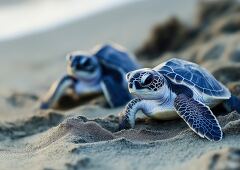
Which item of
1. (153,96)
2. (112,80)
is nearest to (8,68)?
(112,80)

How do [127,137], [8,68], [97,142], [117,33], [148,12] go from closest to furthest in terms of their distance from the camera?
[97,142] < [127,137] < [8,68] < [117,33] < [148,12]

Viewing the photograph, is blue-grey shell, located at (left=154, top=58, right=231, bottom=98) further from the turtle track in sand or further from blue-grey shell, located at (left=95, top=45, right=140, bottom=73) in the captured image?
blue-grey shell, located at (left=95, top=45, right=140, bottom=73)

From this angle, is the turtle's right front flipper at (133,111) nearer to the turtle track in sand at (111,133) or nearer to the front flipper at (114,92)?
the turtle track in sand at (111,133)

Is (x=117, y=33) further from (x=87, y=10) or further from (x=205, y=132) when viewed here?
(x=205, y=132)

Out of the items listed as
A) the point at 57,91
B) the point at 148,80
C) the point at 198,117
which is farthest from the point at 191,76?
the point at 57,91

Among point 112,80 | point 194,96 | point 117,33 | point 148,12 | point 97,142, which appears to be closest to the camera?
point 97,142

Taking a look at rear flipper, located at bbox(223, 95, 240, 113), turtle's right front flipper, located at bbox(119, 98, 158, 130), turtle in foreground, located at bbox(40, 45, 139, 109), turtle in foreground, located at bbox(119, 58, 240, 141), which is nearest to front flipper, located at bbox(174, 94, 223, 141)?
turtle in foreground, located at bbox(119, 58, 240, 141)

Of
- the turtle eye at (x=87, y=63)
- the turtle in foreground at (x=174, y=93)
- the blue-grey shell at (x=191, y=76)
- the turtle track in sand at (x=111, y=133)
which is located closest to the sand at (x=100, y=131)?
the turtle track in sand at (x=111, y=133)
